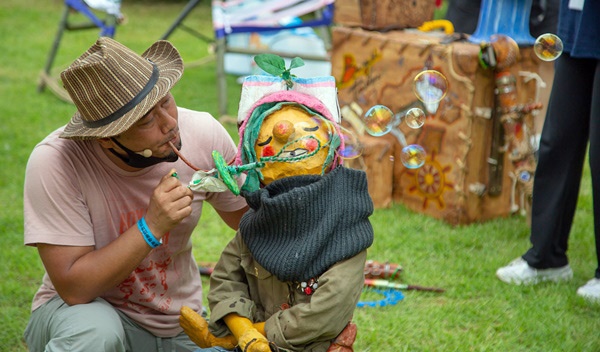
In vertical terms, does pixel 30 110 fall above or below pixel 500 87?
below

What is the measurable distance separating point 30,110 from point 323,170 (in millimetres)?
5213

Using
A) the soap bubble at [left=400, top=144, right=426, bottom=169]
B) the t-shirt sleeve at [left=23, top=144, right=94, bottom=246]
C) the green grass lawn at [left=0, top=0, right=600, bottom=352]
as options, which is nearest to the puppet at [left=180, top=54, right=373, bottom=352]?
the t-shirt sleeve at [left=23, top=144, right=94, bottom=246]

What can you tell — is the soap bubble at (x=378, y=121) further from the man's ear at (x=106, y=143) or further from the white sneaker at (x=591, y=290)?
the white sneaker at (x=591, y=290)

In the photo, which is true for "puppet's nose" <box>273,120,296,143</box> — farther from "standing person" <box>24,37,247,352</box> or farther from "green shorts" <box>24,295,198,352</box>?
"green shorts" <box>24,295,198,352</box>

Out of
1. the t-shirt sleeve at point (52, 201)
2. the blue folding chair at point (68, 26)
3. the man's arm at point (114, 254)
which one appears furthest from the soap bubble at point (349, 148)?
the blue folding chair at point (68, 26)

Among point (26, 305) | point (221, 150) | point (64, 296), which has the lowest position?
point (26, 305)

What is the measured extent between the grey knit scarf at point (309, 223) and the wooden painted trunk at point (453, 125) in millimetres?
2251

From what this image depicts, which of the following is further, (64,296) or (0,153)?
(0,153)

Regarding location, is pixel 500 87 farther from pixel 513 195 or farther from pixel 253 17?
pixel 253 17

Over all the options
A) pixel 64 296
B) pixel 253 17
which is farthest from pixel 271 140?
pixel 253 17

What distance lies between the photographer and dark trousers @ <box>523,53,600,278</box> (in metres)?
3.29

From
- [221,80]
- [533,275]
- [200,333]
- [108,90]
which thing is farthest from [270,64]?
[221,80]

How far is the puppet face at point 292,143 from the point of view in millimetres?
2082

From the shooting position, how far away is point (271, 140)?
6.94ft
